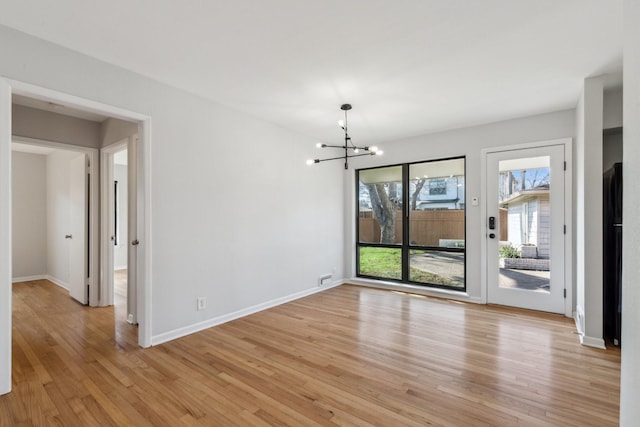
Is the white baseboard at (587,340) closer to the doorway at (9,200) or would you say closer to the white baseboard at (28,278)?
the doorway at (9,200)

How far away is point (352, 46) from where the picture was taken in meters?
2.49

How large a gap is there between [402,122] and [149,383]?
13.7 ft

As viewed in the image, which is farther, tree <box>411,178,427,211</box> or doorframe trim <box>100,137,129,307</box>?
tree <box>411,178,427,211</box>

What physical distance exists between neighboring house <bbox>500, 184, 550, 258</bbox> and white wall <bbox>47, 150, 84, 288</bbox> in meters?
6.89

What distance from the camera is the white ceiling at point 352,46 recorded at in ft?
6.75

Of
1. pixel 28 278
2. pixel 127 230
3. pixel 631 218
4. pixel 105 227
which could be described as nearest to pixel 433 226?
pixel 631 218

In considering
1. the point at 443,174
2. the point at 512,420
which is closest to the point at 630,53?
the point at 512,420

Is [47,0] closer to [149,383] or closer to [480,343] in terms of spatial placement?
[149,383]

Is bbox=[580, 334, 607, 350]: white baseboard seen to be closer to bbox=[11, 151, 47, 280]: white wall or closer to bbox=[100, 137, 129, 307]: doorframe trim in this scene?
bbox=[100, 137, 129, 307]: doorframe trim

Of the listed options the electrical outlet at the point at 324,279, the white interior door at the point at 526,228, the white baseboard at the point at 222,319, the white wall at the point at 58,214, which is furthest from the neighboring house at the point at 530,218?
the white wall at the point at 58,214

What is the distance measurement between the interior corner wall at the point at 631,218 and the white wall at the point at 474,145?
338 centimetres

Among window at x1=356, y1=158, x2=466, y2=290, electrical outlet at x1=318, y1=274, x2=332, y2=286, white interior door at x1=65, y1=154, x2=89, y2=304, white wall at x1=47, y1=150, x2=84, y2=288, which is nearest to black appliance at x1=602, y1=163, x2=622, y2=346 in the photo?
window at x1=356, y1=158, x2=466, y2=290

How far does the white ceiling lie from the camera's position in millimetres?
2057

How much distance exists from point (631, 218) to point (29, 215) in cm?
856
